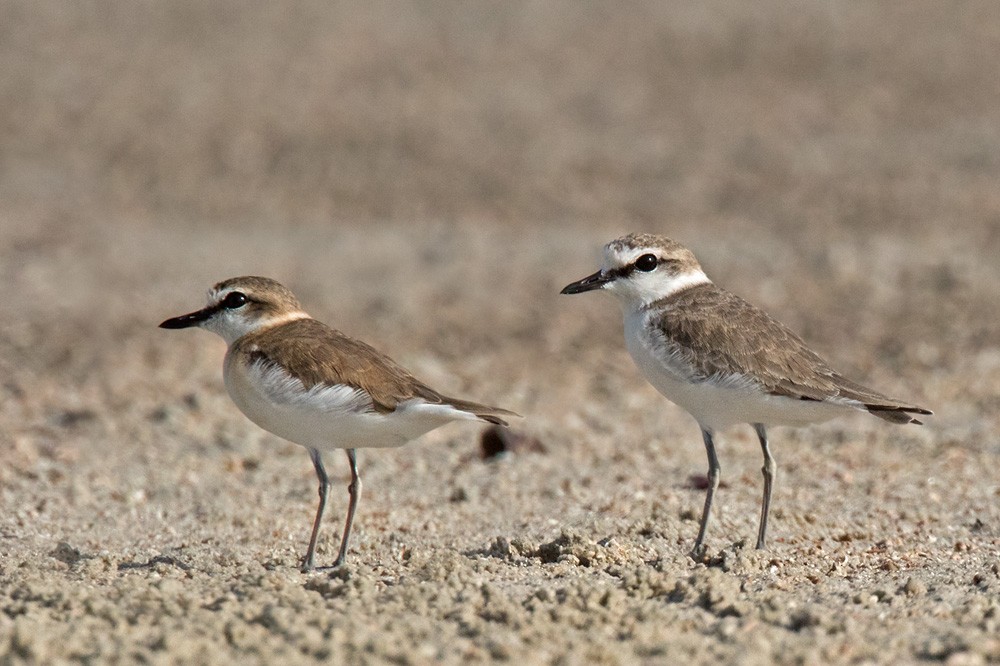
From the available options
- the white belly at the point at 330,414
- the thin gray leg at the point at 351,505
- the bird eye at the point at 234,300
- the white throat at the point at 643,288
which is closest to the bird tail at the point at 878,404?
the white throat at the point at 643,288

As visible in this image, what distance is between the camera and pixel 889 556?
20.7 ft

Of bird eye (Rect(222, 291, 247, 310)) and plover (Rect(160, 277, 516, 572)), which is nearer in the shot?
plover (Rect(160, 277, 516, 572))

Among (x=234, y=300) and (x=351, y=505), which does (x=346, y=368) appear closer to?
(x=351, y=505)

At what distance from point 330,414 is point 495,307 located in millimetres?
7348

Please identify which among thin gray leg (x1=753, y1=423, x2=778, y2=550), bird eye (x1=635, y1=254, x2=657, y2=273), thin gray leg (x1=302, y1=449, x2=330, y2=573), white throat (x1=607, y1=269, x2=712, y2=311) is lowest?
thin gray leg (x1=302, y1=449, x2=330, y2=573)

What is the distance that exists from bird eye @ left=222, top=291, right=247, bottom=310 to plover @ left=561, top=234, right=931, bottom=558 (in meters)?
1.83

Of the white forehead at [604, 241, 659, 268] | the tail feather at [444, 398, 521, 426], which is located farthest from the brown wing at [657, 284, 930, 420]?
the tail feather at [444, 398, 521, 426]

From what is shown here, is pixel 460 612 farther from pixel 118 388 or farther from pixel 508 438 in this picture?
pixel 118 388

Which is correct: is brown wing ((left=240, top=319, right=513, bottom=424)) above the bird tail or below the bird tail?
below

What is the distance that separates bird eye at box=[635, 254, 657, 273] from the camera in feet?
22.1

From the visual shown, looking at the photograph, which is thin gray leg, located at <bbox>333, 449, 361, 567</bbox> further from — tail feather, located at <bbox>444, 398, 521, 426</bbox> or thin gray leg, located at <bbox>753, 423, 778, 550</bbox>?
thin gray leg, located at <bbox>753, 423, 778, 550</bbox>

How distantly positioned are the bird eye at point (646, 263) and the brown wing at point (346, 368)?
1.16 m

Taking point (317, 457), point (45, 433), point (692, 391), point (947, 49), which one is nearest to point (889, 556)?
point (692, 391)

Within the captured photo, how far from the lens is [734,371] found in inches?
242
